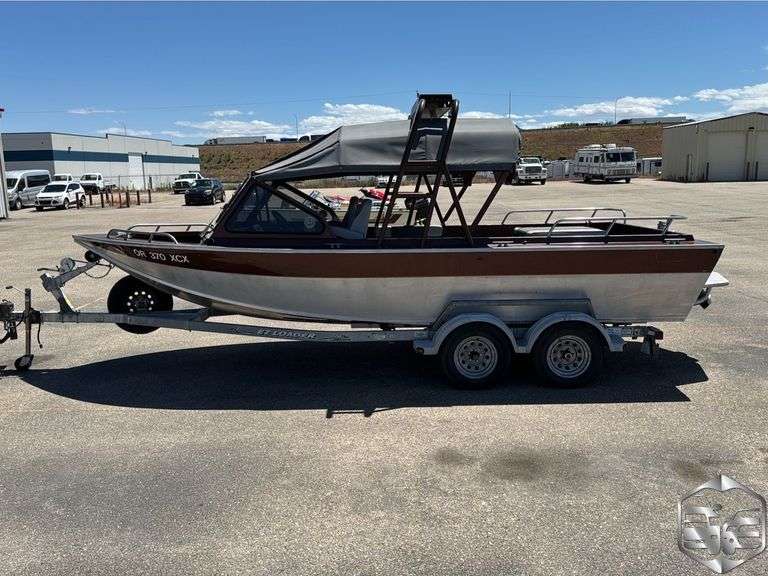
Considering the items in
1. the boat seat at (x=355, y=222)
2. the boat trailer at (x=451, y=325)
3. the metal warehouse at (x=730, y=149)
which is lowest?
the boat trailer at (x=451, y=325)

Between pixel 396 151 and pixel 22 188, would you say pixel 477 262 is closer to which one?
pixel 396 151

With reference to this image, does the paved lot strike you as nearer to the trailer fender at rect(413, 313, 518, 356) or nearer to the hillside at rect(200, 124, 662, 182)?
the trailer fender at rect(413, 313, 518, 356)

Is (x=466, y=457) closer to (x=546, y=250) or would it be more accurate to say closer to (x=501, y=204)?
(x=546, y=250)

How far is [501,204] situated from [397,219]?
75.9 feet

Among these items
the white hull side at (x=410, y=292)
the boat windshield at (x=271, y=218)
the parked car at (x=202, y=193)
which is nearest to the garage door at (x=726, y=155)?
the parked car at (x=202, y=193)

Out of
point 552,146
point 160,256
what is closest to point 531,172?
point 160,256

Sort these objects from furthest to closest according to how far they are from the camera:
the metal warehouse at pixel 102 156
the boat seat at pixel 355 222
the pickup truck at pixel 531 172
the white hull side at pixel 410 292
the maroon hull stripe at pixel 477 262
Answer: the metal warehouse at pixel 102 156
the pickup truck at pixel 531 172
the boat seat at pixel 355 222
the white hull side at pixel 410 292
the maroon hull stripe at pixel 477 262

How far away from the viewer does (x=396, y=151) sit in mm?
5684

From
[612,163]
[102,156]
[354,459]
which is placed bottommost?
[354,459]

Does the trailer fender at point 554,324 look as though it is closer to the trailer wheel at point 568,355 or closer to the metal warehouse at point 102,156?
the trailer wheel at point 568,355

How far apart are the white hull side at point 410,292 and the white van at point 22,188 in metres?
35.6

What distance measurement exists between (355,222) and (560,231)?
2185mm

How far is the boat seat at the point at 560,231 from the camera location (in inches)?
261

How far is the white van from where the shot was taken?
36.1 meters
